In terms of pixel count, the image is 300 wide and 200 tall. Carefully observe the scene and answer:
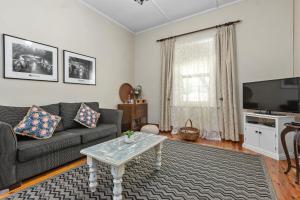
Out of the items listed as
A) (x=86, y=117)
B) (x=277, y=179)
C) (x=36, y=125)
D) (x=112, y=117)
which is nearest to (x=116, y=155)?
(x=36, y=125)

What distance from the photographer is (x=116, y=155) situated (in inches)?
55.2

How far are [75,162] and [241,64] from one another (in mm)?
3605

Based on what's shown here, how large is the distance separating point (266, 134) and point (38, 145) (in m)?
3.31

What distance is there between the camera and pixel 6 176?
146 centimetres

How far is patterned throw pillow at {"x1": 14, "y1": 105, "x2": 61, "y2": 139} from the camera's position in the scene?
1.83 m

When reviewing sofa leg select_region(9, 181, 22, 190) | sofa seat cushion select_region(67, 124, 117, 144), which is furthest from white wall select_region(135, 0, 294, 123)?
sofa leg select_region(9, 181, 22, 190)

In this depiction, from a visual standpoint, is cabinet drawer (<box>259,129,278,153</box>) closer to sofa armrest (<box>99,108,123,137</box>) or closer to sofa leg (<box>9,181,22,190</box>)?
sofa armrest (<box>99,108,123,137</box>)

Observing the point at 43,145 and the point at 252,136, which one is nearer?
the point at 43,145

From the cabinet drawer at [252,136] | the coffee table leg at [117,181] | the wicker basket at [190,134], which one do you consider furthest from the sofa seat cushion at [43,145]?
the cabinet drawer at [252,136]

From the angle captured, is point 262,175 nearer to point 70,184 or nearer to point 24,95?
point 70,184

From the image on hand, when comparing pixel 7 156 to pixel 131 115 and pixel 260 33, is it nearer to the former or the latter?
pixel 131 115

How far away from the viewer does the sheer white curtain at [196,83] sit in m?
3.38

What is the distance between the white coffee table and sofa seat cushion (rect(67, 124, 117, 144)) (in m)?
0.69

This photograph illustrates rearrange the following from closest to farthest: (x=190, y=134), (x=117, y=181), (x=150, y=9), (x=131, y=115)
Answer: (x=117, y=181)
(x=190, y=134)
(x=150, y=9)
(x=131, y=115)
